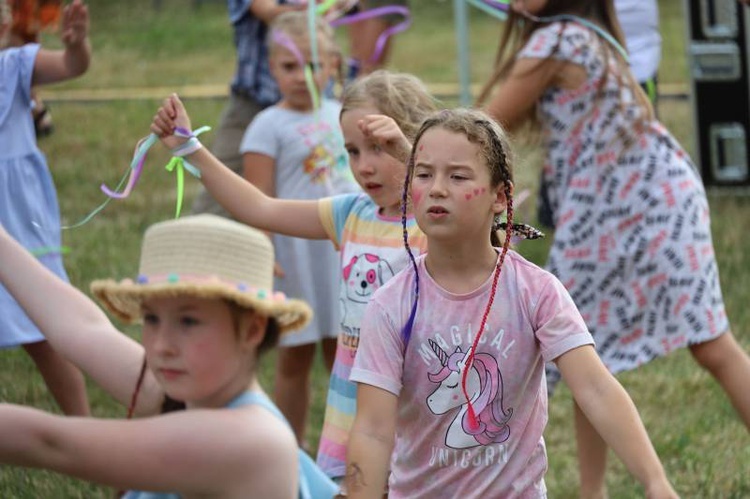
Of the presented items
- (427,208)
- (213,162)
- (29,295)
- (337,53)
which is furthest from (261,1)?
(29,295)

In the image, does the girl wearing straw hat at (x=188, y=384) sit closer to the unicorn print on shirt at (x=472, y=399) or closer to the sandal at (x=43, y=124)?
the unicorn print on shirt at (x=472, y=399)

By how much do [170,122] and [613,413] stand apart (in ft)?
4.45

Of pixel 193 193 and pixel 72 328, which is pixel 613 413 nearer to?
pixel 72 328

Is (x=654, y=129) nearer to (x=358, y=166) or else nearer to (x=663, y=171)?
(x=663, y=171)

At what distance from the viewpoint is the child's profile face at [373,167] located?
146 inches

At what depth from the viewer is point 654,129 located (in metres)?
4.61

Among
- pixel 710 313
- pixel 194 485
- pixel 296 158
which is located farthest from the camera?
pixel 296 158

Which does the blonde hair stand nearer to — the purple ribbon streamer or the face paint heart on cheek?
the face paint heart on cheek

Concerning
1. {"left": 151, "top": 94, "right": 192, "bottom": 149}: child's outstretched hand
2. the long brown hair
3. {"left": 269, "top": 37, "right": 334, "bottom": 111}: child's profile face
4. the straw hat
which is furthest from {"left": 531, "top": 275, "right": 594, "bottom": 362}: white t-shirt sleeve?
{"left": 269, "top": 37, "right": 334, "bottom": 111}: child's profile face

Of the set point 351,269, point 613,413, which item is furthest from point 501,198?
point 351,269

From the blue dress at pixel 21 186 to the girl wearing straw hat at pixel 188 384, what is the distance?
217cm

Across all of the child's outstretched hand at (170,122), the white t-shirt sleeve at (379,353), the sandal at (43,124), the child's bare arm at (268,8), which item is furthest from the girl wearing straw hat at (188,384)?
the sandal at (43,124)

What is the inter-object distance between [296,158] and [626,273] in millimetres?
1334

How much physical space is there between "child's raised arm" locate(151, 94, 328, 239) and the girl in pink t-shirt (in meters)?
0.67
